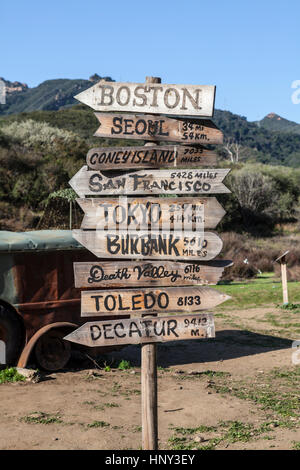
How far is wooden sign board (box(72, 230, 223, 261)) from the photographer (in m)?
4.99

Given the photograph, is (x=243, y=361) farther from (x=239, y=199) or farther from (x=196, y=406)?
(x=239, y=199)

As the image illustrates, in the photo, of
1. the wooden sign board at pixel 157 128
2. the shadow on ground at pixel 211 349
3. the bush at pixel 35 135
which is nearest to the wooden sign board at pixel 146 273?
the wooden sign board at pixel 157 128

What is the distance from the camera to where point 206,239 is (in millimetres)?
5000

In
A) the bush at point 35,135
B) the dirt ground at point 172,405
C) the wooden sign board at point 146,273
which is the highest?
the bush at point 35,135

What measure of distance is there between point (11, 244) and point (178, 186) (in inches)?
214

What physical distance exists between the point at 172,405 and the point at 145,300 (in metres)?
4.01

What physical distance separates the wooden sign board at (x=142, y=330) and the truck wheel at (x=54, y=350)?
5451mm

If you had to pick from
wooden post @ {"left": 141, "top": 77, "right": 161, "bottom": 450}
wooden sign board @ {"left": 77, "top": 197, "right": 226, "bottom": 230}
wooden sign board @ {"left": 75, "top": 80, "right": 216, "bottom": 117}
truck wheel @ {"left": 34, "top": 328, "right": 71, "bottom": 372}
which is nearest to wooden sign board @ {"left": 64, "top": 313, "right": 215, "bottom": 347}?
wooden post @ {"left": 141, "top": 77, "right": 161, "bottom": 450}

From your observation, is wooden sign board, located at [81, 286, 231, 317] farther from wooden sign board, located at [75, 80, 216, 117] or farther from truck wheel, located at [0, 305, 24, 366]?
truck wheel, located at [0, 305, 24, 366]

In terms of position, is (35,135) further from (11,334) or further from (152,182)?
(152,182)

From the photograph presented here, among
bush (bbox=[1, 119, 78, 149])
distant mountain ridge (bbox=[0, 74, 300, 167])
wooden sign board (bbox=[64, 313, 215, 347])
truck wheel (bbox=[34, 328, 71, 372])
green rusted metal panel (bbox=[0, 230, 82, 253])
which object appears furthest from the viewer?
distant mountain ridge (bbox=[0, 74, 300, 167])

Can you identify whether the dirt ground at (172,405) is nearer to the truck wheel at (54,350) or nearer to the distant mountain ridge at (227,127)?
the truck wheel at (54,350)

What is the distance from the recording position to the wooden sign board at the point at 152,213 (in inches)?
198

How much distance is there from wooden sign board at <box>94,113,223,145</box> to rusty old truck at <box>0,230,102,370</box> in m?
5.24
